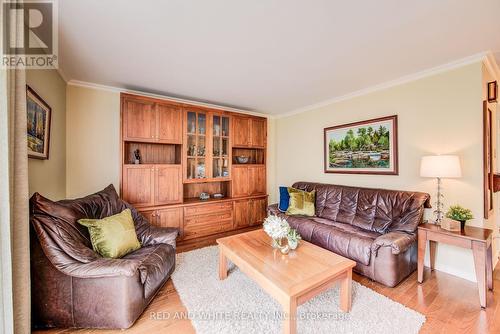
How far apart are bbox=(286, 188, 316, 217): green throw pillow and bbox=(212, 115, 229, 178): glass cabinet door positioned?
52.7 inches

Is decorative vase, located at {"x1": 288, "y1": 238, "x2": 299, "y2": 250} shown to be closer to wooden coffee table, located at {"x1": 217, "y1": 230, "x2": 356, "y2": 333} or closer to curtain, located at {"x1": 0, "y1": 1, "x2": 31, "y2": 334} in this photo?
wooden coffee table, located at {"x1": 217, "y1": 230, "x2": 356, "y2": 333}

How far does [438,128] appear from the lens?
2.62 m

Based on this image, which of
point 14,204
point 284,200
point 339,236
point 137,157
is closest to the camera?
point 14,204

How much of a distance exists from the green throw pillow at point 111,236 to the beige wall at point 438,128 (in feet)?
10.5

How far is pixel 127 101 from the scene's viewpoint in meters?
3.14

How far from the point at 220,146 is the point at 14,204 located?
2.95m

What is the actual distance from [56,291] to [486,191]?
4.09m

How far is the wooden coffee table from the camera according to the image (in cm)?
149

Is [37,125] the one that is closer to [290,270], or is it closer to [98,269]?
[98,269]

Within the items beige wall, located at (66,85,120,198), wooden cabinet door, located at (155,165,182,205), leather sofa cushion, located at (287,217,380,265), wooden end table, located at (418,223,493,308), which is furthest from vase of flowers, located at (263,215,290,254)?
beige wall, located at (66,85,120,198)

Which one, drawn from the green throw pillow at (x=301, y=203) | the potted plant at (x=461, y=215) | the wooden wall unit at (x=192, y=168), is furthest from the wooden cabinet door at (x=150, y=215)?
the potted plant at (x=461, y=215)

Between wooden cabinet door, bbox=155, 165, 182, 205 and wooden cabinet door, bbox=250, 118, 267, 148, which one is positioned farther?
wooden cabinet door, bbox=250, 118, 267, 148

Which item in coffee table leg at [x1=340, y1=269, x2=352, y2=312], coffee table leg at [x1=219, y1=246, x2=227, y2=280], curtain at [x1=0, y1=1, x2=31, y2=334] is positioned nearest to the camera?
curtain at [x1=0, y1=1, x2=31, y2=334]

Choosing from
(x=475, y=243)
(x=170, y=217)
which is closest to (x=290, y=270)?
(x=475, y=243)
